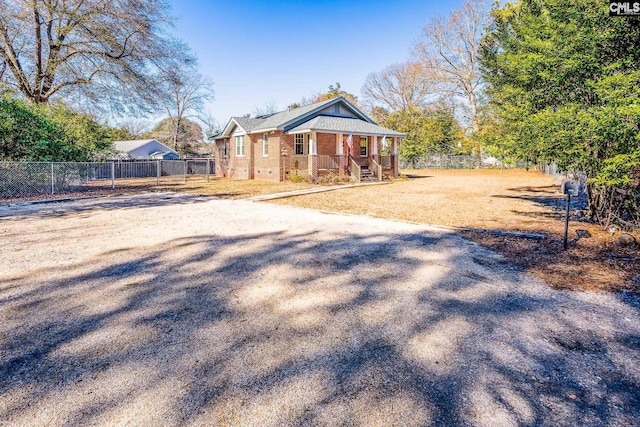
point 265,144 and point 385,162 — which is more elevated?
point 265,144

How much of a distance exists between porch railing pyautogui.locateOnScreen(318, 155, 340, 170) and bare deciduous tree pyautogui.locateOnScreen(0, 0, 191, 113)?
10.5m

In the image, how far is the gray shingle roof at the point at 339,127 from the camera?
747 inches

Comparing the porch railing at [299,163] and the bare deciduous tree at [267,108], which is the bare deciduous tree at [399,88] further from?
the porch railing at [299,163]

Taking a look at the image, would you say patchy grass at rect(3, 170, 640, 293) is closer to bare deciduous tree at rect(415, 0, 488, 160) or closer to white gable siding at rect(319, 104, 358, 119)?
white gable siding at rect(319, 104, 358, 119)

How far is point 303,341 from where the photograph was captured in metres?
2.76

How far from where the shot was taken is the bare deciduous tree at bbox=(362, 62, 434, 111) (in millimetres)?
40556

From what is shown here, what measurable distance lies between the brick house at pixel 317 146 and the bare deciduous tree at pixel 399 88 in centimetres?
2049

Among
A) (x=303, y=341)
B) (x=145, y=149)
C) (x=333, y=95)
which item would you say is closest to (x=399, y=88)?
(x=333, y=95)

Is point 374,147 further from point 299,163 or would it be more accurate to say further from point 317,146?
point 299,163

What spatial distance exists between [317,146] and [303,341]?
59.1ft

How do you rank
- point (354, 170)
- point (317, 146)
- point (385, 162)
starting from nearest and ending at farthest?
point (317, 146), point (354, 170), point (385, 162)

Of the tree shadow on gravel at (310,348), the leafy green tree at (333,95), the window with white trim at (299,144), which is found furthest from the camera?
the leafy green tree at (333,95)

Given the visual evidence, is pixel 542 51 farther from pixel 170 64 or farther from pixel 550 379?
pixel 170 64

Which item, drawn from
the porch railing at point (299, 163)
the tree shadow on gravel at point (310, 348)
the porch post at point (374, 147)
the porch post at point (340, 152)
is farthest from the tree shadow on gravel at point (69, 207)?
the porch post at point (374, 147)
